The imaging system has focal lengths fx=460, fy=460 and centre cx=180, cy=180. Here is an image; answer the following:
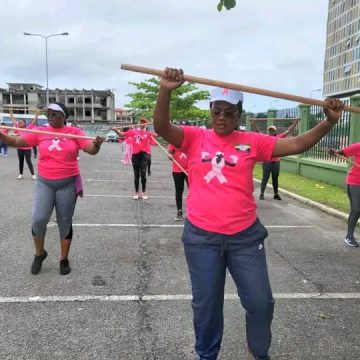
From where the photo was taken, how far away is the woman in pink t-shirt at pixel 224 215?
9.48 feet

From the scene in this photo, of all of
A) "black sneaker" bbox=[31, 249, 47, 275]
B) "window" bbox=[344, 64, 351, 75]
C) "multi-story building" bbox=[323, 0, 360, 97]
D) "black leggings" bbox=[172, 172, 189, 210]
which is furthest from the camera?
"window" bbox=[344, 64, 351, 75]

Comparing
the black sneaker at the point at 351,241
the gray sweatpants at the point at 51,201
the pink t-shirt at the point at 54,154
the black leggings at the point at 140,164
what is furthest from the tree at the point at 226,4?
the black leggings at the point at 140,164

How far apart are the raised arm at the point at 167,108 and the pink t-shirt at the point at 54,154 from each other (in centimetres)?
245

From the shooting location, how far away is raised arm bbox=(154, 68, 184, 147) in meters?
2.73

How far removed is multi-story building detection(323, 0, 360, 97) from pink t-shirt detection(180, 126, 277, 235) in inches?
4399

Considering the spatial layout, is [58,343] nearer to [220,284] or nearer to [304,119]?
[220,284]

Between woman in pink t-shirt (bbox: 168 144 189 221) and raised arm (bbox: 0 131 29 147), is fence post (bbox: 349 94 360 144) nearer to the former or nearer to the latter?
woman in pink t-shirt (bbox: 168 144 189 221)

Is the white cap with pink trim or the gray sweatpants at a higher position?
the white cap with pink trim

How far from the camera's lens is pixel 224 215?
2896 millimetres

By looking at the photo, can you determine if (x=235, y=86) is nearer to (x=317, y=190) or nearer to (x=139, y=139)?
(x=139, y=139)

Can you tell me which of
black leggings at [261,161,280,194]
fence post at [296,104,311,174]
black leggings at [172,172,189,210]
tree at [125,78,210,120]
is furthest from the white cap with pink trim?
tree at [125,78,210,120]

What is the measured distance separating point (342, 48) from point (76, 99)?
71166 mm

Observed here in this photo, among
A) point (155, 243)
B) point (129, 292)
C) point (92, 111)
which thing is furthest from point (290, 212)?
point (92, 111)

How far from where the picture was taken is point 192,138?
9.91 feet
